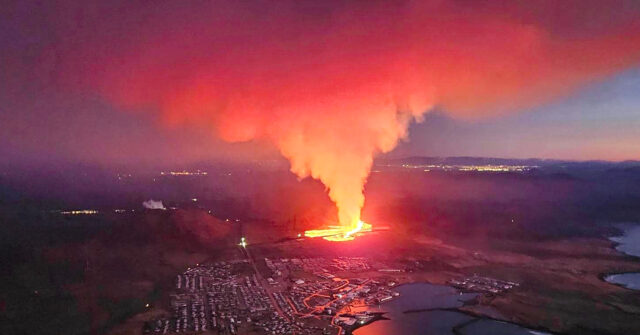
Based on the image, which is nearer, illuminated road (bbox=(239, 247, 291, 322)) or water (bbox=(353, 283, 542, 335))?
water (bbox=(353, 283, 542, 335))

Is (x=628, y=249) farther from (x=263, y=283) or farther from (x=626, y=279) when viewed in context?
(x=263, y=283)

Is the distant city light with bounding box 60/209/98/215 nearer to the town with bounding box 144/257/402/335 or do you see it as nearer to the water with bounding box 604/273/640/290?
the town with bounding box 144/257/402/335

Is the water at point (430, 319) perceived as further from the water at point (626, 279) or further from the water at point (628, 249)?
the water at point (628, 249)

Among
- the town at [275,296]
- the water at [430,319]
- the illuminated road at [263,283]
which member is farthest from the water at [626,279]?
the illuminated road at [263,283]

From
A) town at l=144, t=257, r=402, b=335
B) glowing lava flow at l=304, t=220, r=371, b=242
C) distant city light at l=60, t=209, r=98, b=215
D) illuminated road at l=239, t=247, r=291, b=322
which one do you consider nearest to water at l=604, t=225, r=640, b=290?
town at l=144, t=257, r=402, b=335

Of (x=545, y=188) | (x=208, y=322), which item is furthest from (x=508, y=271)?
(x=545, y=188)

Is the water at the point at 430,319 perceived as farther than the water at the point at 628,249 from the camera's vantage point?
No

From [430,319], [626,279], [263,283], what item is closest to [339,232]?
[263,283]

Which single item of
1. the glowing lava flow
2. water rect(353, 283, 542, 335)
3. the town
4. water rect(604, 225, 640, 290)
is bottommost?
water rect(604, 225, 640, 290)
